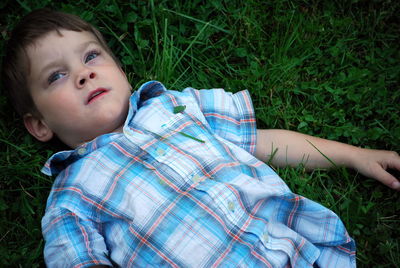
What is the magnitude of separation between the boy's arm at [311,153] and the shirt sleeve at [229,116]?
0.36 ft

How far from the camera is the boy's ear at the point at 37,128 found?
2.63 m

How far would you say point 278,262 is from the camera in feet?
7.14

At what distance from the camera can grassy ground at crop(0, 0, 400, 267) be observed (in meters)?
2.69

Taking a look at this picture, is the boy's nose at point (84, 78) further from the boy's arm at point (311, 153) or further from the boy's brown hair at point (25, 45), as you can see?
the boy's arm at point (311, 153)

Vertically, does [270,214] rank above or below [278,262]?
above

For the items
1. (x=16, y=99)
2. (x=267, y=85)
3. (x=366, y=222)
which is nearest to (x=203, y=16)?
(x=267, y=85)

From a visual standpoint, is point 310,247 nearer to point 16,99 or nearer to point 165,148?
point 165,148

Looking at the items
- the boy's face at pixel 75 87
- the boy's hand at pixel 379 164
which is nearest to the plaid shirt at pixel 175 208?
the boy's face at pixel 75 87

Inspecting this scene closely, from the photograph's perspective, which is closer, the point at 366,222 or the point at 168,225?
the point at 168,225

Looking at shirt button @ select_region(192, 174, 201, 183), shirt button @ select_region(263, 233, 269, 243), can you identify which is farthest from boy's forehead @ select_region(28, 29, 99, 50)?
shirt button @ select_region(263, 233, 269, 243)

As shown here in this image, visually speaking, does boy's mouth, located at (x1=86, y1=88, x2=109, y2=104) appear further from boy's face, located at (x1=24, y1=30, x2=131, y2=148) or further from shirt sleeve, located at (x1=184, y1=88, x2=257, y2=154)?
shirt sleeve, located at (x1=184, y1=88, x2=257, y2=154)

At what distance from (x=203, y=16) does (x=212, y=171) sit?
1.44m

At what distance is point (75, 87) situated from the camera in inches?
91.9

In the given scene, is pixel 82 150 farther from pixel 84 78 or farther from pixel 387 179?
pixel 387 179
